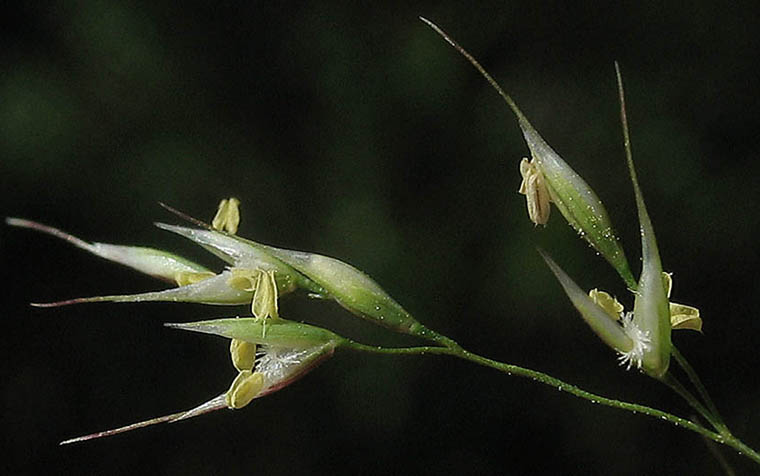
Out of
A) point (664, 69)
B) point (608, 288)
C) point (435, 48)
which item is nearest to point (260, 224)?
point (435, 48)

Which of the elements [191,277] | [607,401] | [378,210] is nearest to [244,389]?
[191,277]

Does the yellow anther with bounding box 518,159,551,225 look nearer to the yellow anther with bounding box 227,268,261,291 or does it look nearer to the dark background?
the yellow anther with bounding box 227,268,261,291

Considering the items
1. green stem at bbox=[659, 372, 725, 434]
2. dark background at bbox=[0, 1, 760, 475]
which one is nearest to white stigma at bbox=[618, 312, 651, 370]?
green stem at bbox=[659, 372, 725, 434]

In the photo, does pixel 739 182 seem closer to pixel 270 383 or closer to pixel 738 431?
pixel 738 431

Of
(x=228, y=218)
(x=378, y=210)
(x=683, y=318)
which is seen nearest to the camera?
(x=683, y=318)

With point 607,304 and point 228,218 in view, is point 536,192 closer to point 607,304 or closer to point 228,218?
point 607,304

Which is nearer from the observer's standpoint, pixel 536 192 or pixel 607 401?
pixel 607 401
